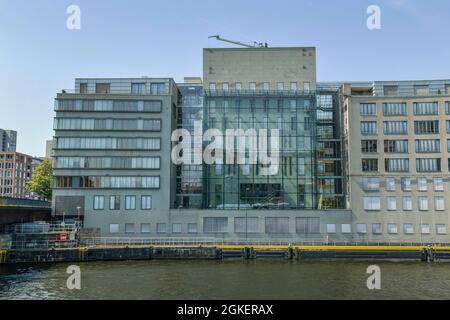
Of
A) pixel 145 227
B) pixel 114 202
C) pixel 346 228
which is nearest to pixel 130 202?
pixel 114 202

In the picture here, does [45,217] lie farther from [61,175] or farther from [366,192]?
[366,192]

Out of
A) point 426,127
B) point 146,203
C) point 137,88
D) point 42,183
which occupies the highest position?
point 137,88

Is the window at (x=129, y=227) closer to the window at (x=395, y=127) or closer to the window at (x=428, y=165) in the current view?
the window at (x=395, y=127)

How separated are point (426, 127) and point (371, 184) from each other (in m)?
16.9

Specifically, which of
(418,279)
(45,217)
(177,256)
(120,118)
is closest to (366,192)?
(418,279)

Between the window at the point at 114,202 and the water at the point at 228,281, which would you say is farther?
the window at the point at 114,202

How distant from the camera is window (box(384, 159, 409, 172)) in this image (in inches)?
3445

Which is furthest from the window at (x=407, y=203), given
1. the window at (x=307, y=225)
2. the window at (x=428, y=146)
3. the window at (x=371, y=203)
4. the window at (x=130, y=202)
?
the window at (x=130, y=202)

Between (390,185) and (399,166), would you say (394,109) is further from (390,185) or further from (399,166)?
(390,185)

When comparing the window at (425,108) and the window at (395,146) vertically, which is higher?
the window at (425,108)

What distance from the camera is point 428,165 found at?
86.9 metres

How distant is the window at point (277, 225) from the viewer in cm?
8606

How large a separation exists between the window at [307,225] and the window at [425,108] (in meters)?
31.8

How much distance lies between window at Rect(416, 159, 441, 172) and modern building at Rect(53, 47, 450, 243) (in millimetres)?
211
